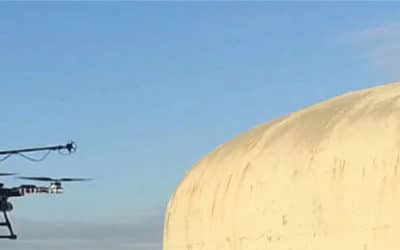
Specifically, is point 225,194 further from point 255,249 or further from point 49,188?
point 49,188

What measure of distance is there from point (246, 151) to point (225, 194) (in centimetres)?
65

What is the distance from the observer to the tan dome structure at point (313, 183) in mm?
12258

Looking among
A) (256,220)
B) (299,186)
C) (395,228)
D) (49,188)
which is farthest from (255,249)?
(49,188)

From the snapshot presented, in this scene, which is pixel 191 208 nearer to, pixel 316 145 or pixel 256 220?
pixel 256 220

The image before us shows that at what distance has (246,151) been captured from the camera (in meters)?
15.6

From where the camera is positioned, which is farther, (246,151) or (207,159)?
(207,159)

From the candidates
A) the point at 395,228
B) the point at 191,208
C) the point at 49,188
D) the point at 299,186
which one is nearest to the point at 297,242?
the point at 299,186

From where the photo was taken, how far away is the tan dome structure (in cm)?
1226

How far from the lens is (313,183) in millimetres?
13109

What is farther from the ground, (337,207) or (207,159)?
(207,159)

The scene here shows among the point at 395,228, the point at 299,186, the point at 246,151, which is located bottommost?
the point at 395,228

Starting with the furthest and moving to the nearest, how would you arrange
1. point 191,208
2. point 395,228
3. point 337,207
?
point 191,208 < point 337,207 < point 395,228

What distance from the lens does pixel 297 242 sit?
43.8ft

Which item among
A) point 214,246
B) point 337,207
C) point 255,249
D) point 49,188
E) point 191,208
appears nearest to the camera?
point 337,207
